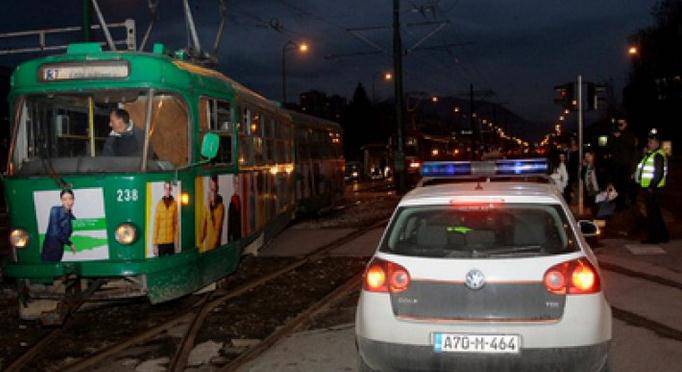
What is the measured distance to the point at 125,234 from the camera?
800cm

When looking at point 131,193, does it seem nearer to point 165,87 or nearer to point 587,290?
point 165,87

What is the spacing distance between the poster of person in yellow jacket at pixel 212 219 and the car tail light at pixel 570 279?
5136mm

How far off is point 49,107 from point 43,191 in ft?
3.53

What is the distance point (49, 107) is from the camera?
852cm

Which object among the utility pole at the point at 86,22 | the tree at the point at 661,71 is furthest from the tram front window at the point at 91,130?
the tree at the point at 661,71

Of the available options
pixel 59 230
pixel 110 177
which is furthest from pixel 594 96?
pixel 59 230

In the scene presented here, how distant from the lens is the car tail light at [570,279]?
16.1 ft

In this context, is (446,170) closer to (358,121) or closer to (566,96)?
(566,96)

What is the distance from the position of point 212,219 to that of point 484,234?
191 inches

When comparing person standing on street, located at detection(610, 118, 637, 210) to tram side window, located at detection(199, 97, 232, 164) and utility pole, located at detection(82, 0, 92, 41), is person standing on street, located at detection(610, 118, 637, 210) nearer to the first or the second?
tram side window, located at detection(199, 97, 232, 164)

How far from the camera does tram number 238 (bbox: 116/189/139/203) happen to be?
796cm

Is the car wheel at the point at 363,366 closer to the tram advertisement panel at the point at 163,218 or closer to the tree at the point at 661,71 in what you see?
the tram advertisement panel at the point at 163,218

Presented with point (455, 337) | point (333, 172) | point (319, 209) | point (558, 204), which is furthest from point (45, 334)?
point (333, 172)

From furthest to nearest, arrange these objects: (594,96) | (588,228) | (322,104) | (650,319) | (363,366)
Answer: (322,104) → (594,96) → (650,319) → (588,228) → (363,366)
